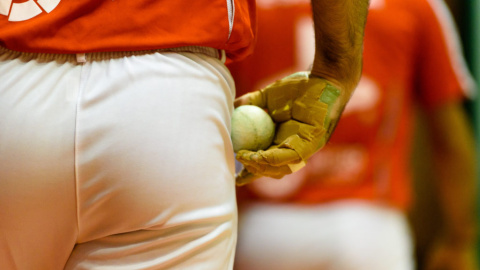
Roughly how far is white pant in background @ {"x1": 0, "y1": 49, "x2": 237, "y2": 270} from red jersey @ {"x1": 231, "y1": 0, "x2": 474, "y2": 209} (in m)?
0.88

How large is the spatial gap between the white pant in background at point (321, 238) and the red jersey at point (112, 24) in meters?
0.93

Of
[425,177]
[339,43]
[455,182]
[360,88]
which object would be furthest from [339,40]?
[425,177]

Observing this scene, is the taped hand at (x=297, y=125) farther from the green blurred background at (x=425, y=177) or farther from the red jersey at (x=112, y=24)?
the green blurred background at (x=425, y=177)

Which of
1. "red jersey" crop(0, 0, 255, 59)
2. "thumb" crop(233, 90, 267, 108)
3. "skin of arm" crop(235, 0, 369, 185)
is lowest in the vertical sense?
"thumb" crop(233, 90, 267, 108)

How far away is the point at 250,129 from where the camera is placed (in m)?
0.82

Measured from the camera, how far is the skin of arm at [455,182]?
1.82 m

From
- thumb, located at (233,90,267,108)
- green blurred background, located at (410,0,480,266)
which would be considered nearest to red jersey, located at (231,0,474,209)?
thumb, located at (233,90,267,108)

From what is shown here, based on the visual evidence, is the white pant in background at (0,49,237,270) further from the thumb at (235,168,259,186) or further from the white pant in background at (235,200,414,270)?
the white pant in background at (235,200,414,270)

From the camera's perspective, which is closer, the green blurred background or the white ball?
the white ball

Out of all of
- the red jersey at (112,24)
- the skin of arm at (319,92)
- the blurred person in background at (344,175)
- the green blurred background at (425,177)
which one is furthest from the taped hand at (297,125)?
the green blurred background at (425,177)

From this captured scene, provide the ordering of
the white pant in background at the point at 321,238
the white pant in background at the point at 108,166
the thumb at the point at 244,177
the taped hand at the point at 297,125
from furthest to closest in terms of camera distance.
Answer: the white pant in background at the point at 321,238 → the thumb at the point at 244,177 → the taped hand at the point at 297,125 → the white pant in background at the point at 108,166

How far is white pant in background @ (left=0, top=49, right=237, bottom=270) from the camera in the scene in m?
0.68

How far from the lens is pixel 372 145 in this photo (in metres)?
1.61

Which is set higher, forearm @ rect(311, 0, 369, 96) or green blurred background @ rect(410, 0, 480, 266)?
forearm @ rect(311, 0, 369, 96)
